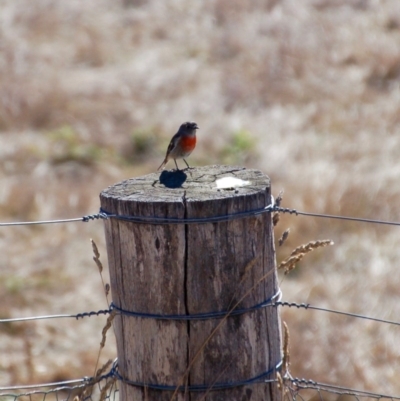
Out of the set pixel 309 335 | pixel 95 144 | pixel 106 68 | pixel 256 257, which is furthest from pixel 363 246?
pixel 106 68

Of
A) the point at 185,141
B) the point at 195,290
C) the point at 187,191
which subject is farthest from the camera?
the point at 185,141

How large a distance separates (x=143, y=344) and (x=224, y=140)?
818cm

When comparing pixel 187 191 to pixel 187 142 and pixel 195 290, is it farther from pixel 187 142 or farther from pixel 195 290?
pixel 187 142

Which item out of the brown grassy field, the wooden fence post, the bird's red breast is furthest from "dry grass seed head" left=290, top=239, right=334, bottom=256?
the brown grassy field

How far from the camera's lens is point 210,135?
10.7 meters

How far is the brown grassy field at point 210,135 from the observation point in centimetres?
632

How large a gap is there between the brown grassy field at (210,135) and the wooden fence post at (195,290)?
3296 millimetres

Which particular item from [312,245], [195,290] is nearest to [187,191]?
[195,290]

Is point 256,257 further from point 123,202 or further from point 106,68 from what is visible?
Result: point 106,68

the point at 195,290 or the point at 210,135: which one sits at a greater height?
the point at 195,290

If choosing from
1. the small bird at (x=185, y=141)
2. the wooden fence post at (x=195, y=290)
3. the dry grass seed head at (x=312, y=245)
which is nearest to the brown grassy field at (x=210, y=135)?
the small bird at (x=185, y=141)

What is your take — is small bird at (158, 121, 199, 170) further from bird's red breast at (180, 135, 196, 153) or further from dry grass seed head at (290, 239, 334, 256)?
dry grass seed head at (290, 239, 334, 256)

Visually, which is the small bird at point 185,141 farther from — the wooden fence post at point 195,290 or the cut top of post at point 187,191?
the wooden fence post at point 195,290

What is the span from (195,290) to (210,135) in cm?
840
